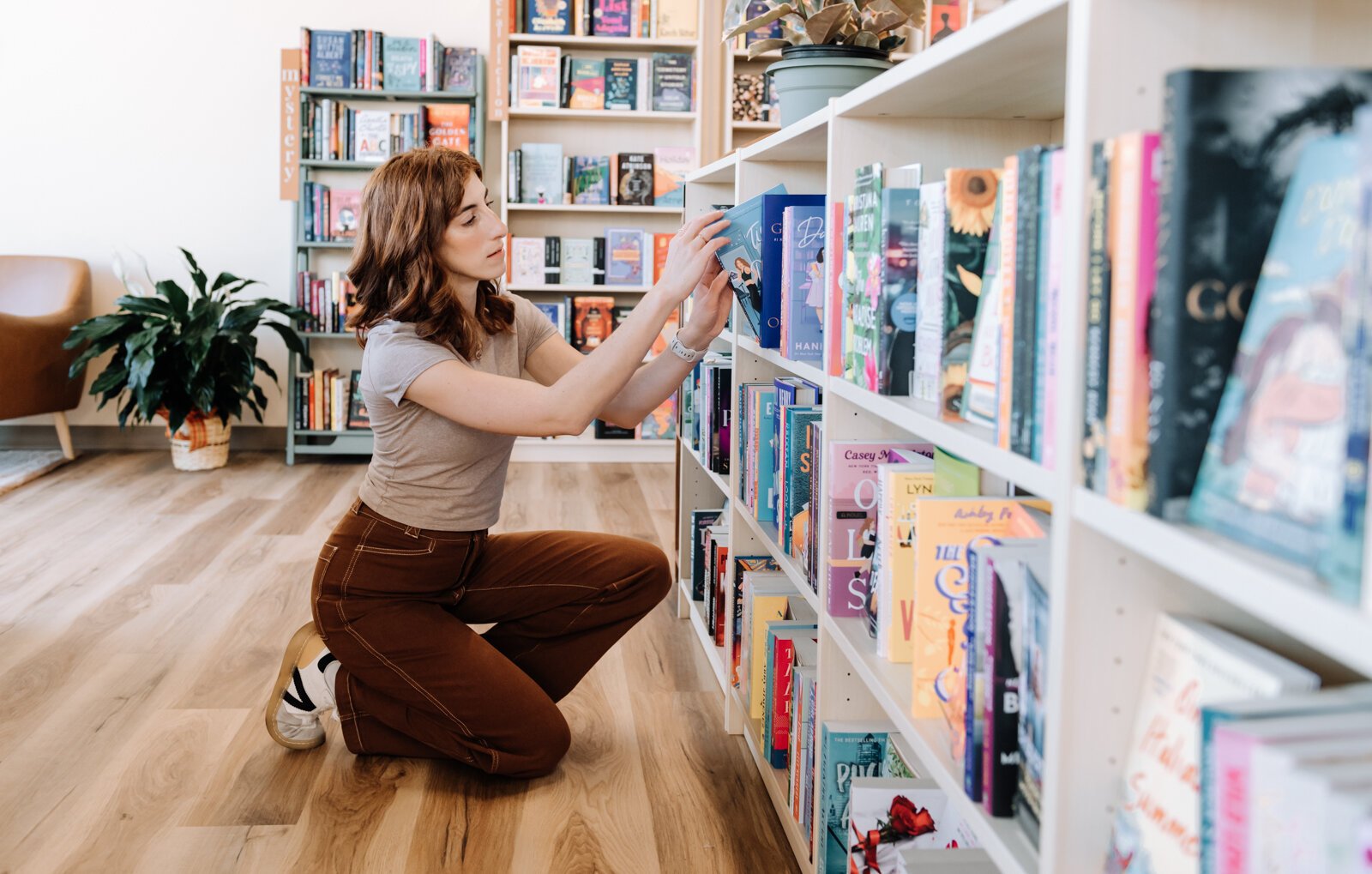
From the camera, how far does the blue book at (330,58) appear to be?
5.22 meters

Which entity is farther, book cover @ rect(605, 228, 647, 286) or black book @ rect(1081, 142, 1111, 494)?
book cover @ rect(605, 228, 647, 286)

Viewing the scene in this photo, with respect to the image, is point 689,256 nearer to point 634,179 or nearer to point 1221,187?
point 1221,187

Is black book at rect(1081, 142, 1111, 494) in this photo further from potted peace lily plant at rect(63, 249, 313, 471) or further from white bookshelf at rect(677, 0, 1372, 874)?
potted peace lily plant at rect(63, 249, 313, 471)

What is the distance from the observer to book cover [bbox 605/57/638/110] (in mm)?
5395

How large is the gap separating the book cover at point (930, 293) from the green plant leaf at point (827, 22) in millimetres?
744

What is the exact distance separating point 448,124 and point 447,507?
3.63 meters

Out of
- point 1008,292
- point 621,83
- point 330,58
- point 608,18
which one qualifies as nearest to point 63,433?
point 330,58

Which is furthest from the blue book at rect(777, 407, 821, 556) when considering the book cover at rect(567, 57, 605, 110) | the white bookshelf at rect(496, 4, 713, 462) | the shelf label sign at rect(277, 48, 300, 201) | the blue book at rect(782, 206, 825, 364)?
the shelf label sign at rect(277, 48, 300, 201)

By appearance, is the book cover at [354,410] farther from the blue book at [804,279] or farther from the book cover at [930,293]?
the book cover at [930,293]

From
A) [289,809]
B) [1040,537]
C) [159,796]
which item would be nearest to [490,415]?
[289,809]

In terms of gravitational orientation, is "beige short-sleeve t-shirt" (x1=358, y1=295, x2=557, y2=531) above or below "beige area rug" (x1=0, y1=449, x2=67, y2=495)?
above

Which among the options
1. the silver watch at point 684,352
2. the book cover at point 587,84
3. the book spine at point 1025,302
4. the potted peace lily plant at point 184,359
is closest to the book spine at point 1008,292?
the book spine at point 1025,302

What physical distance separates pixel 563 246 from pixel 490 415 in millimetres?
3735

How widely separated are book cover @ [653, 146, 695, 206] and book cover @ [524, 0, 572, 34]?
27.7 inches
